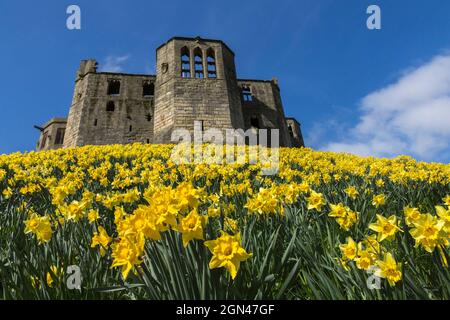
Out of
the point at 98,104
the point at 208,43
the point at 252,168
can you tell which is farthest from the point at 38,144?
the point at 252,168

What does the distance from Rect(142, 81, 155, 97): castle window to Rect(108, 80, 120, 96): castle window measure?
2.19m

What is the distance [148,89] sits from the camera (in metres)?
27.6

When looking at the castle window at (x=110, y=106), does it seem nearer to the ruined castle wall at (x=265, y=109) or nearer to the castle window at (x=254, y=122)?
the ruined castle wall at (x=265, y=109)

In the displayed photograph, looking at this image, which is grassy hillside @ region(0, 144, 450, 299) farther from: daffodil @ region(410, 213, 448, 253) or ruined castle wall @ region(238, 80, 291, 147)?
ruined castle wall @ region(238, 80, 291, 147)

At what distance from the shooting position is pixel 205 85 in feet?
71.1

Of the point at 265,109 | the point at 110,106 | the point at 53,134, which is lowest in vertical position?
the point at 110,106

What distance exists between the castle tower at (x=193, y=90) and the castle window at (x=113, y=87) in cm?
516

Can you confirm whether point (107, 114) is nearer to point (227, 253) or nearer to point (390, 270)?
point (227, 253)

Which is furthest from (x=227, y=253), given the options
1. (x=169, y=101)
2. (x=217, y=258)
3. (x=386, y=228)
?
(x=169, y=101)

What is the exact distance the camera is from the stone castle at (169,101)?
2089 cm

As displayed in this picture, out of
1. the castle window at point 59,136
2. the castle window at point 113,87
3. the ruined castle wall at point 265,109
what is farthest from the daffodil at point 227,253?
the castle window at point 59,136

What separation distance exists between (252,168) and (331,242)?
452 centimetres

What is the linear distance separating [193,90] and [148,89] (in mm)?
8023
